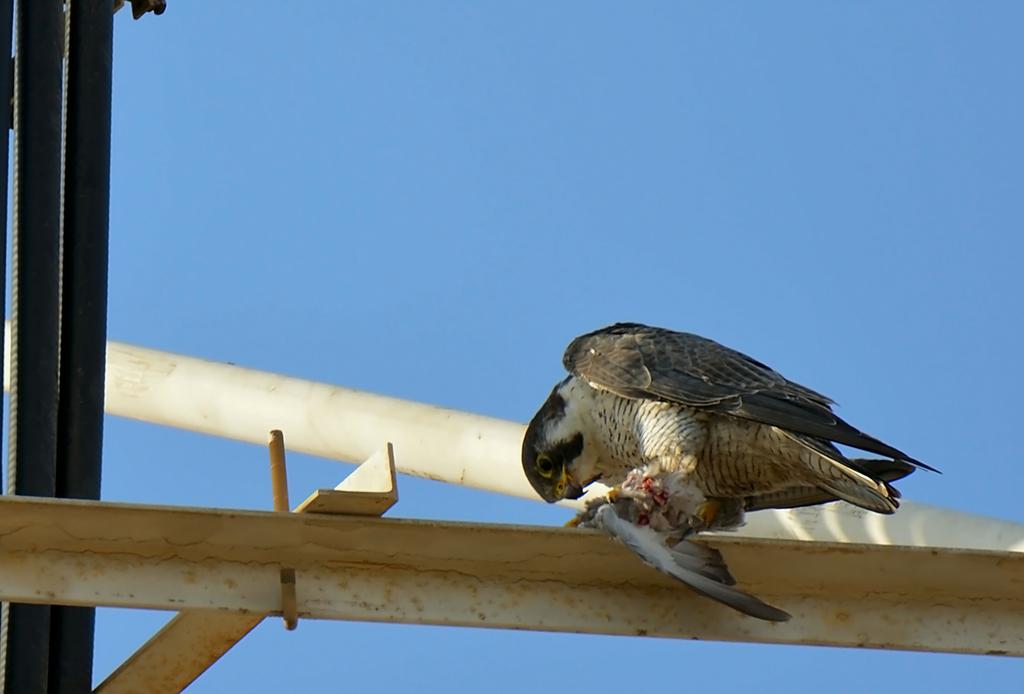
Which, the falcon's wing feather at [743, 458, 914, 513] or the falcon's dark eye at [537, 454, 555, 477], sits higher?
the falcon's dark eye at [537, 454, 555, 477]

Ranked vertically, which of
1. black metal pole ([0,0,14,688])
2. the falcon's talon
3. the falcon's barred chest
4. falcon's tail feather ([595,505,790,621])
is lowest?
falcon's tail feather ([595,505,790,621])

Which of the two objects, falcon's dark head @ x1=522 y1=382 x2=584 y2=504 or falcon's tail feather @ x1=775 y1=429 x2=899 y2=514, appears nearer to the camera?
falcon's tail feather @ x1=775 y1=429 x2=899 y2=514

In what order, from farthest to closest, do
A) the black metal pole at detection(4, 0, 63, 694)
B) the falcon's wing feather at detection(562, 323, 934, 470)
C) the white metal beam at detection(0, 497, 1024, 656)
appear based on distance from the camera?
1. the falcon's wing feather at detection(562, 323, 934, 470)
2. the black metal pole at detection(4, 0, 63, 694)
3. the white metal beam at detection(0, 497, 1024, 656)

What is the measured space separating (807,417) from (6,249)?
263cm

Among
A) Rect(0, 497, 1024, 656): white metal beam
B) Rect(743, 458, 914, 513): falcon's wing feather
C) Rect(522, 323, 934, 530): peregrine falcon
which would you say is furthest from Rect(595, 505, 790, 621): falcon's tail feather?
Rect(743, 458, 914, 513): falcon's wing feather

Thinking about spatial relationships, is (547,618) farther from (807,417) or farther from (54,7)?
(54,7)

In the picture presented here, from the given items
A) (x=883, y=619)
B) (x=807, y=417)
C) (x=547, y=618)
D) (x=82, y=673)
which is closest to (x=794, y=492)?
(x=807, y=417)

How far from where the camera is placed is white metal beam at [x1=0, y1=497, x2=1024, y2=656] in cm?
422

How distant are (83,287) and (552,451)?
6.50 ft

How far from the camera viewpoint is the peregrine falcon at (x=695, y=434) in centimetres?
569

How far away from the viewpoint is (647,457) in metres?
6.13

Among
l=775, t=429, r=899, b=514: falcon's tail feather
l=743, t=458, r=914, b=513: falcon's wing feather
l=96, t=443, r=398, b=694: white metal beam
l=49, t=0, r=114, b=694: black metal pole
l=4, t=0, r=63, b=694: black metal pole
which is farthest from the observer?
l=743, t=458, r=914, b=513: falcon's wing feather

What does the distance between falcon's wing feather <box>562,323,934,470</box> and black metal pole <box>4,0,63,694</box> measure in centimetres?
212

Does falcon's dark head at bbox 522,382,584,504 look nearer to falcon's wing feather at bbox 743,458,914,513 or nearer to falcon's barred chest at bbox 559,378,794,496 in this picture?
falcon's barred chest at bbox 559,378,794,496
